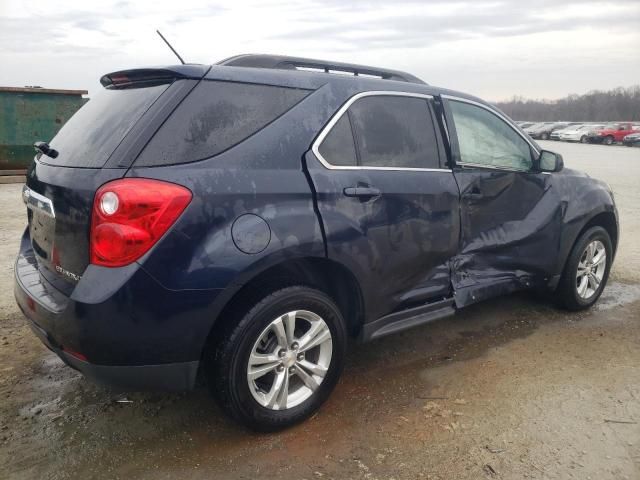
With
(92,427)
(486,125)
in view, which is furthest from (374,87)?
(92,427)

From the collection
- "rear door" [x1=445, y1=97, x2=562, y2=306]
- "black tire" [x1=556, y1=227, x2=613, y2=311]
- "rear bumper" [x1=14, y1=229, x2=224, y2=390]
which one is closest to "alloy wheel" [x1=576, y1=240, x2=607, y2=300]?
"black tire" [x1=556, y1=227, x2=613, y2=311]

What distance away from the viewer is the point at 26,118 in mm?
10906

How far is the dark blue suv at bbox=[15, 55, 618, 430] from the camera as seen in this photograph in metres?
2.26

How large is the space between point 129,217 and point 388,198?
137cm

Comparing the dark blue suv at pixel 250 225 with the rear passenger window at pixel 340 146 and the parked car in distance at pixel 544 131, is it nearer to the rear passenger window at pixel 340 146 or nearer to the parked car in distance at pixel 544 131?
the rear passenger window at pixel 340 146

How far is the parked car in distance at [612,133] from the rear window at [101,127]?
38187 mm

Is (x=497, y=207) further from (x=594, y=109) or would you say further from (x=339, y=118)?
(x=594, y=109)

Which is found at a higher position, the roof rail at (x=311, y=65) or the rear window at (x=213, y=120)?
the roof rail at (x=311, y=65)

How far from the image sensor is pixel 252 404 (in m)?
2.59

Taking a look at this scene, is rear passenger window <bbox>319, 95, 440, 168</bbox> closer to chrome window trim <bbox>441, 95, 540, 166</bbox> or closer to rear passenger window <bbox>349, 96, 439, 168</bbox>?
rear passenger window <bbox>349, 96, 439, 168</bbox>

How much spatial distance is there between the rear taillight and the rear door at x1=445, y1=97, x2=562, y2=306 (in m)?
1.92

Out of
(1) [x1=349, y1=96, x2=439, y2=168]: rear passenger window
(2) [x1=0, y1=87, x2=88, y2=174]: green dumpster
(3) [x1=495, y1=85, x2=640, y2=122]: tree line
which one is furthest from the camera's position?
(3) [x1=495, y1=85, x2=640, y2=122]: tree line

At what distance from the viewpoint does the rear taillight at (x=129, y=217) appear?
2.21 m

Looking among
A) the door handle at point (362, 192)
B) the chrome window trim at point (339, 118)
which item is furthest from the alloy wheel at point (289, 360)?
the chrome window trim at point (339, 118)
